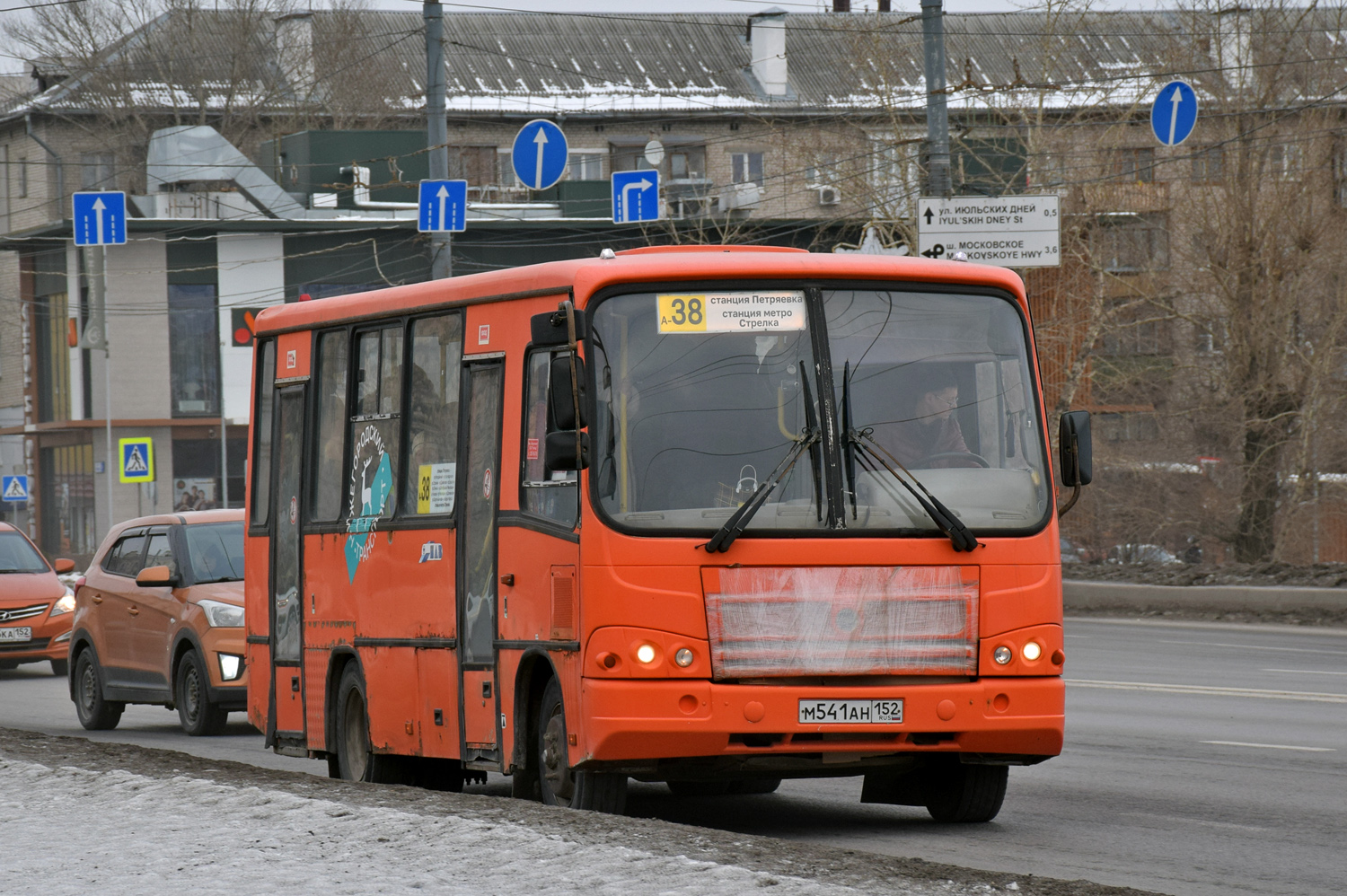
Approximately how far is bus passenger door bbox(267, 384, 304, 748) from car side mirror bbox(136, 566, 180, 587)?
4.02 metres

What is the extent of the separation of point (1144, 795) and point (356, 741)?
4.20m

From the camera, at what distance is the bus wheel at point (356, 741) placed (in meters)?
11.7

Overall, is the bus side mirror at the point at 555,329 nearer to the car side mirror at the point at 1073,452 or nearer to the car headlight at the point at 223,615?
the car side mirror at the point at 1073,452

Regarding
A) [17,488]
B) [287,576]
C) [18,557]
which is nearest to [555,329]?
[287,576]

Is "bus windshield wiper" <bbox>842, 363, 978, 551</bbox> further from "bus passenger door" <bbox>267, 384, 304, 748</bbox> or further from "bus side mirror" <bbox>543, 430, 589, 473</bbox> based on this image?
"bus passenger door" <bbox>267, 384, 304, 748</bbox>

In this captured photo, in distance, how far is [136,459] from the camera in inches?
1550

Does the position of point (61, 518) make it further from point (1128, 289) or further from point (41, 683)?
point (41, 683)

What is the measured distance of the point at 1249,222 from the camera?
35625 millimetres

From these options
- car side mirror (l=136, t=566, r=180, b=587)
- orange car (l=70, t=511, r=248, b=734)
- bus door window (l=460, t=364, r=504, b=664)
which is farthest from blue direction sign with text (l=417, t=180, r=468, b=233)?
bus door window (l=460, t=364, r=504, b=664)

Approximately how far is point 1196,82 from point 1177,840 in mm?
29130

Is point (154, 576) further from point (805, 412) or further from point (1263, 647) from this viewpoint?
point (1263, 647)

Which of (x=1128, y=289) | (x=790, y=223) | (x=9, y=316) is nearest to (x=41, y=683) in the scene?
(x=1128, y=289)

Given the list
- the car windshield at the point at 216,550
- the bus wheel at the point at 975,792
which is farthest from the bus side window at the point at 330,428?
the car windshield at the point at 216,550

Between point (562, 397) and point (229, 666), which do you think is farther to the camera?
point (229, 666)
